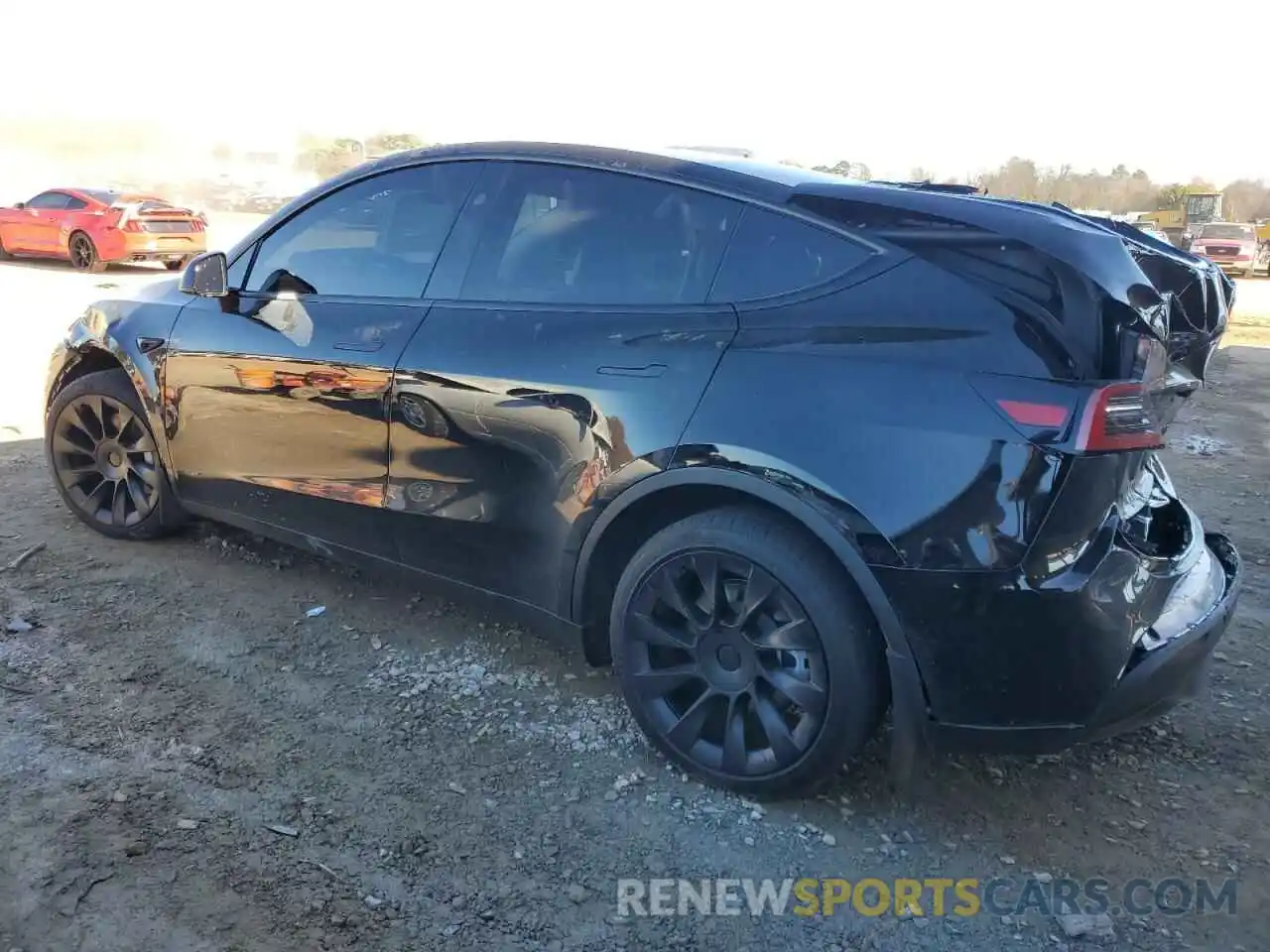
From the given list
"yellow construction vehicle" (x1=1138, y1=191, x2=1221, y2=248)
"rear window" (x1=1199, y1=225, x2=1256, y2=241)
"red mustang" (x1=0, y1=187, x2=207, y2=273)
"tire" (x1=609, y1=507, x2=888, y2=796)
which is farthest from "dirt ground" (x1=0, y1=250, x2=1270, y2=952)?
"yellow construction vehicle" (x1=1138, y1=191, x2=1221, y2=248)

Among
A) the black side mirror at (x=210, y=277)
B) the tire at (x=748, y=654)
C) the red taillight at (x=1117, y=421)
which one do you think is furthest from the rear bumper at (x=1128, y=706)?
the black side mirror at (x=210, y=277)

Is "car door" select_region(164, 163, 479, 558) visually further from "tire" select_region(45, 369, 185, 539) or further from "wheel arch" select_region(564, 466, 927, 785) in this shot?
"wheel arch" select_region(564, 466, 927, 785)

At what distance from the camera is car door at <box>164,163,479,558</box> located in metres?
3.29

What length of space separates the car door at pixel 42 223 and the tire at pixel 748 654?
17.2m

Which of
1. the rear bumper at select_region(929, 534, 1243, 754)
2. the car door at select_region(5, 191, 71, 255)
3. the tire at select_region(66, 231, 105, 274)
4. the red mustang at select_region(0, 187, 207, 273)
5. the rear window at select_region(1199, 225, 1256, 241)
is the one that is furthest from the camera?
the rear window at select_region(1199, 225, 1256, 241)

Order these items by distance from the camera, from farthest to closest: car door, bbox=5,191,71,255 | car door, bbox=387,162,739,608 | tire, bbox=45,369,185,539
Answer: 1. car door, bbox=5,191,71,255
2. tire, bbox=45,369,185,539
3. car door, bbox=387,162,739,608

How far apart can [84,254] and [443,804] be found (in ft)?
54.3

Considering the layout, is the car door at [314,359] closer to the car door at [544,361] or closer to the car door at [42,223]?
the car door at [544,361]

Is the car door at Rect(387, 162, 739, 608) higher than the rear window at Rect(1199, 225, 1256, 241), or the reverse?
the rear window at Rect(1199, 225, 1256, 241)

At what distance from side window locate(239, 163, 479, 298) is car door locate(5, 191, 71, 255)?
50.7ft

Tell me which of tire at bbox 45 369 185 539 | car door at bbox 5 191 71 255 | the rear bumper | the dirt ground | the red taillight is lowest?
the dirt ground

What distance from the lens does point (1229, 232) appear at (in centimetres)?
2909

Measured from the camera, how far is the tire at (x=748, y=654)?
8.12ft

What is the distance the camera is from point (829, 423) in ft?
7.89
